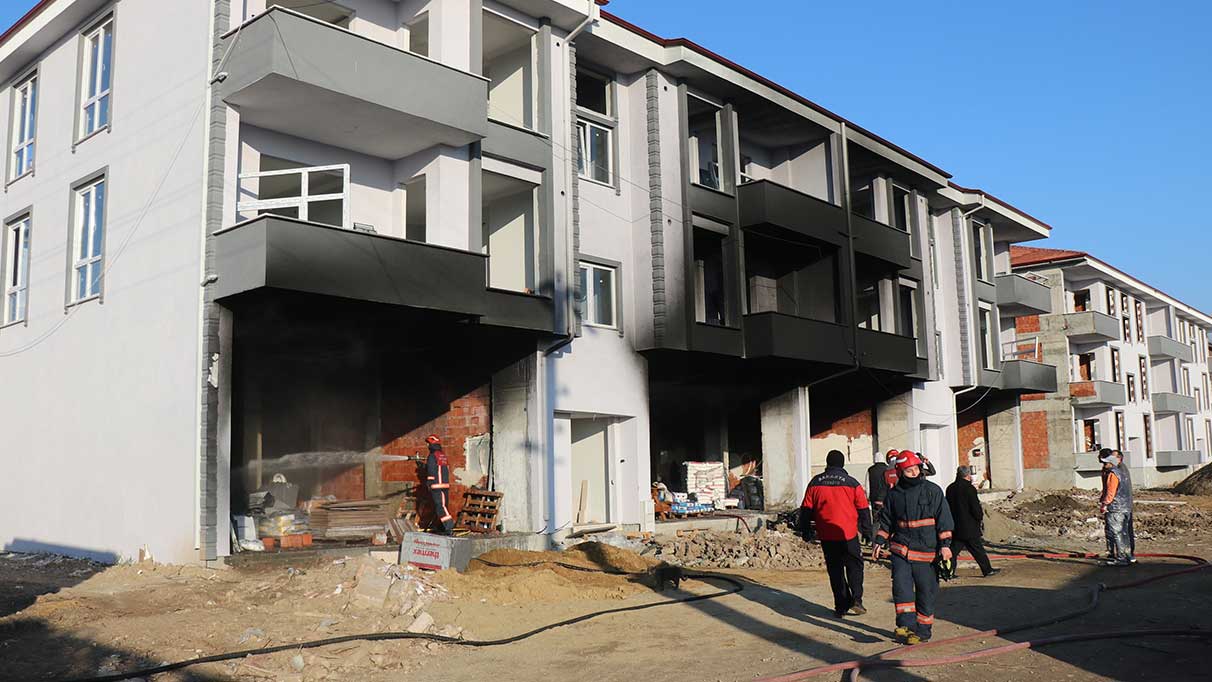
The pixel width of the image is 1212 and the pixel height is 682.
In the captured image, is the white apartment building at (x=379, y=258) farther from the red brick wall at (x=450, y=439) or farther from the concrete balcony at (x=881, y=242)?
the concrete balcony at (x=881, y=242)

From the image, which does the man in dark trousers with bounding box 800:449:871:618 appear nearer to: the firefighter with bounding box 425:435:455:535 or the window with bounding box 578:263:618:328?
the firefighter with bounding box 425:435:455:535

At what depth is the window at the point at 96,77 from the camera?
18547mm

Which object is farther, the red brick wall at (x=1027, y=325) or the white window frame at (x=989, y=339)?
the red brick wall at (x=1027, y=325)

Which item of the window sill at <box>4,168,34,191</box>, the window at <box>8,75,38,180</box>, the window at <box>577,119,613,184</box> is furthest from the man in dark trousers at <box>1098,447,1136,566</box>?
the window at <box>8,75,38,180</box>

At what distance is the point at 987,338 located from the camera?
3562 cm

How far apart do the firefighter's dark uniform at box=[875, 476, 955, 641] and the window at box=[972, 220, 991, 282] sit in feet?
91.9

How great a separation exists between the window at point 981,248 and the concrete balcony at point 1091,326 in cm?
1174

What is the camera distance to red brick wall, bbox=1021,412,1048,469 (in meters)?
43.6

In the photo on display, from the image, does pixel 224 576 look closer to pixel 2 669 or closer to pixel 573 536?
pixel 2 669

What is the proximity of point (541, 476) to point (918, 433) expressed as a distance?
54.0 feet

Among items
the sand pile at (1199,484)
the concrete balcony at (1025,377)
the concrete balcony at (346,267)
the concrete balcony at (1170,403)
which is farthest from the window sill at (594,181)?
the concrete balcony at (1170,403)

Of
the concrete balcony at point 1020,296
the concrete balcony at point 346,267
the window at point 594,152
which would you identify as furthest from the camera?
the concrete balcony at point 1020,296

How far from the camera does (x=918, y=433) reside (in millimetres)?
30781

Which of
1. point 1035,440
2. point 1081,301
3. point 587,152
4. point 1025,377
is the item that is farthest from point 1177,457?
point 587,152
